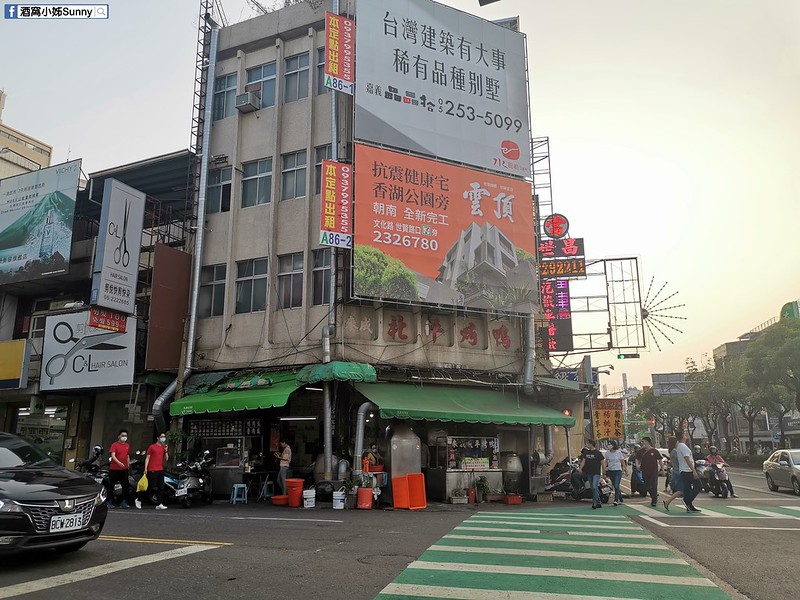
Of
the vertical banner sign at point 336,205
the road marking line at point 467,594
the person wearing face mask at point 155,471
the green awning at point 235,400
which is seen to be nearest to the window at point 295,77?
the vertical banner sign at point 336,205

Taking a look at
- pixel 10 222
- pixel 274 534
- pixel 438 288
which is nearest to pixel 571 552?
pixel 274 534

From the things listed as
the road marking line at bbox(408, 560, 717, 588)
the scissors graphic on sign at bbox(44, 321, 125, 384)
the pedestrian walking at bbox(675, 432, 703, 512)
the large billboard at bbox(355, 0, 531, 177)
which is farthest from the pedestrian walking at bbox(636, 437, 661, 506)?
the scissors graphic on sign at bbox(44, 321, 125, 384)

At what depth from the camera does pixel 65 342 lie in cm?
2091

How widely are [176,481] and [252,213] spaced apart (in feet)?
30.1

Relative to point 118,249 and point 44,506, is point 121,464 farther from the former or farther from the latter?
point 44,506

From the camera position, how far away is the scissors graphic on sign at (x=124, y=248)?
1852 cm

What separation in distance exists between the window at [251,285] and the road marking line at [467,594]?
14482 mm

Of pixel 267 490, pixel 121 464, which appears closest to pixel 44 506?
pixel 121 464

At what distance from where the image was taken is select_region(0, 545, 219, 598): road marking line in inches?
205

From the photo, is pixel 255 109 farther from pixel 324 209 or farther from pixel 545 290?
pixel 545 290

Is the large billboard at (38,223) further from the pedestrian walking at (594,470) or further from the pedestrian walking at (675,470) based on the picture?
the pedestrian walking at (675,470)

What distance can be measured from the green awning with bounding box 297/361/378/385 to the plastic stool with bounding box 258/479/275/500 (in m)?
3.13

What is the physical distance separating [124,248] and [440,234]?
985 cm

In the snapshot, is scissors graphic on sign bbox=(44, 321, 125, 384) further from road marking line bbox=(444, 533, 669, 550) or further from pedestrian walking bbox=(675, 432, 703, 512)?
pedestrian walking bbox=(675, 432, 703, 512)
